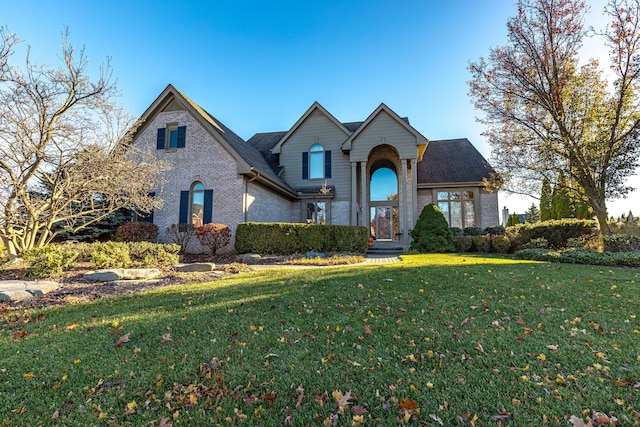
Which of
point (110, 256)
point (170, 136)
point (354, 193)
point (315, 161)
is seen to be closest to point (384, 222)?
point (354, 193)

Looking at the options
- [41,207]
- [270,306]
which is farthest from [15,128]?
[270,306]

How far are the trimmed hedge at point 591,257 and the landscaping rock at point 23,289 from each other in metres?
12.8

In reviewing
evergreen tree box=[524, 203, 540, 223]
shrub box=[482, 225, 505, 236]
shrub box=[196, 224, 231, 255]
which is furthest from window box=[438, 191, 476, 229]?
evergreen tree box=[524, 203, 540, 223]

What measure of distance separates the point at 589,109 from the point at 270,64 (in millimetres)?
13165

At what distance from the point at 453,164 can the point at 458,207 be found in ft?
9.24

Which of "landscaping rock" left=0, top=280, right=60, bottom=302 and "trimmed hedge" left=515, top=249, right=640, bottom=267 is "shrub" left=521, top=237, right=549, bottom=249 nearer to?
"trimmed hedge" left=515, top=249, right=640, bottom=267

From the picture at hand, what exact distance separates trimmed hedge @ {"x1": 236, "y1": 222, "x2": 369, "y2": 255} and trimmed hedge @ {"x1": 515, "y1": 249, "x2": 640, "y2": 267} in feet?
20.6

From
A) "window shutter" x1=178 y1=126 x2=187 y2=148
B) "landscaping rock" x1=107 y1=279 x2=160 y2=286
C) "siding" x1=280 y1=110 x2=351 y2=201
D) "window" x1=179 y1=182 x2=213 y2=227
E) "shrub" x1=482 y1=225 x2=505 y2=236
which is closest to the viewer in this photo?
"landscaping rock" x1=107 y1=279 x2=160 y2=286

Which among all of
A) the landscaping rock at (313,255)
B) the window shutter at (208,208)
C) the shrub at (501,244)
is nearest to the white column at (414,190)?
the shrub at (501,244)

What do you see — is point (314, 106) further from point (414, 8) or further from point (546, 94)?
point (546, 94)

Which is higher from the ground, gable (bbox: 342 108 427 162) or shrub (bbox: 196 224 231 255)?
gable (bbox: 342 108 427 162)

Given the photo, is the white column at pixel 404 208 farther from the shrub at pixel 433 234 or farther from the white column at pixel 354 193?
the white column at pixel 354 193

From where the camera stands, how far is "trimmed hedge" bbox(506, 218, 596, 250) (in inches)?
459

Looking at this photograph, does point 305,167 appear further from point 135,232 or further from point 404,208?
point 135,232
